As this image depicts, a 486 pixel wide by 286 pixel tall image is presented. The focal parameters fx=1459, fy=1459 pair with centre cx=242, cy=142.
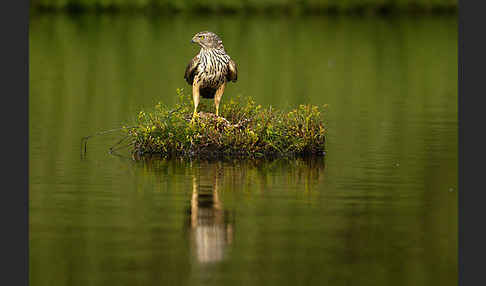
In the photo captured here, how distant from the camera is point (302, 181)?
78.6 ft

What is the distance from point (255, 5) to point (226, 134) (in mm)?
77734

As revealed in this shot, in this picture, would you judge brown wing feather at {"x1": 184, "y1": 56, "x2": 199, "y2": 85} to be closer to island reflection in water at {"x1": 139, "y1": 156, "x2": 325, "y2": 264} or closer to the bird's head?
the bird's head

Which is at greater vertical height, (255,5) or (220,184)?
(255,5)

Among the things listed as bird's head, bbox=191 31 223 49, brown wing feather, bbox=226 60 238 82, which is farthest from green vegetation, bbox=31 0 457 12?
bird's head, bbox=191 31 223 49

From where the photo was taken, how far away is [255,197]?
22.0 m

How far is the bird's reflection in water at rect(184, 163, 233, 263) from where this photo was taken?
17562 millimetres

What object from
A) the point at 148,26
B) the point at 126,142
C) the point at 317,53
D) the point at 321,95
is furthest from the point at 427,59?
the point at 126,142

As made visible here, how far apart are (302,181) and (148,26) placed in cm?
6395

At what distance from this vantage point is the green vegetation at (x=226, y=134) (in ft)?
88.3

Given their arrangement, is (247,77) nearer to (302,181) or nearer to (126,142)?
(126,142)

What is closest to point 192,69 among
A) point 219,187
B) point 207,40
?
point 207,40

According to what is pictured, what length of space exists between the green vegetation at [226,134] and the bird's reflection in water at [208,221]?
2478mm

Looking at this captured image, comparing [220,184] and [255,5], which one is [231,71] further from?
[255,5]

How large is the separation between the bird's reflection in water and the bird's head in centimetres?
318
